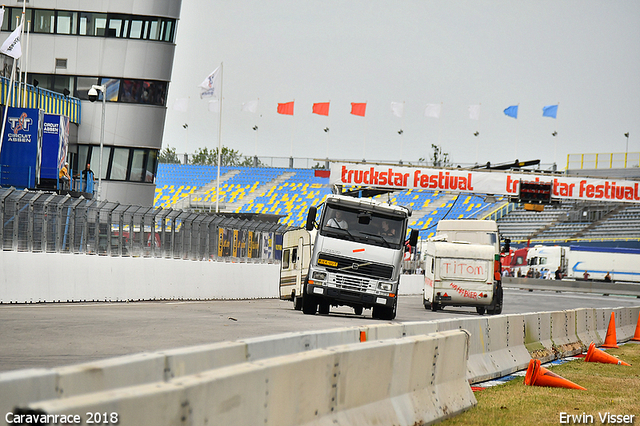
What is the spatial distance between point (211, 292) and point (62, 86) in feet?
68.2

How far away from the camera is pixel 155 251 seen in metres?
24.9

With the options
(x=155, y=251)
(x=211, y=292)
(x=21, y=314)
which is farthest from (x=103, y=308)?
(x=211, y=292)

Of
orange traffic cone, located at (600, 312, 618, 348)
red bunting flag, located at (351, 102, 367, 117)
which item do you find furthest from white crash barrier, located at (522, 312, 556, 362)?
red bunting flag, located at (351, 102, 367, 117)

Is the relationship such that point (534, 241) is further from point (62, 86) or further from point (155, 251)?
point (155, 251)

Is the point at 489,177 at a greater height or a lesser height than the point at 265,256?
greater

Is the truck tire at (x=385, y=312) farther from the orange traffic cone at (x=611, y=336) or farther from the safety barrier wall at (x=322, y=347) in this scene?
the orange traffic cone at (x=611, y=336)

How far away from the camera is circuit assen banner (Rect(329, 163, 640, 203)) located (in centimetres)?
4819

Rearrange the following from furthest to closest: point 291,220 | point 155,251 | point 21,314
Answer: point 291,220, point 155,251, point 21,314

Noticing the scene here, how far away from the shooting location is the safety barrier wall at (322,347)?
12.9ft

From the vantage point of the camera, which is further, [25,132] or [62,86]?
[62,86]

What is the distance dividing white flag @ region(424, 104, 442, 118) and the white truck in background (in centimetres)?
1369

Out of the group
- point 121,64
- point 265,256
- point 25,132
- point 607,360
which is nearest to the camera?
→ point 607,360

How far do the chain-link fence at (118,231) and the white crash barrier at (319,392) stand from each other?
13168 mm

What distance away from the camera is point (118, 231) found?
2305 cm
